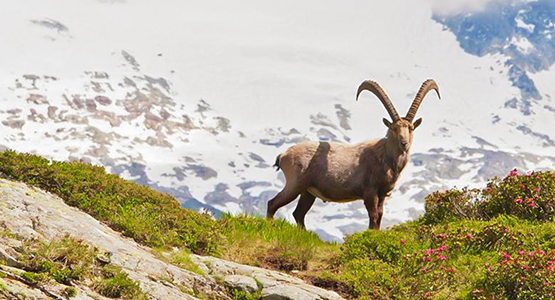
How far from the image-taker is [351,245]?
1289 centimetres

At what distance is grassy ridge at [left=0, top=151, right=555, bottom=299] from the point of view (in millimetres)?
10812

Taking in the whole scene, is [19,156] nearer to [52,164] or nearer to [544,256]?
[52,164]

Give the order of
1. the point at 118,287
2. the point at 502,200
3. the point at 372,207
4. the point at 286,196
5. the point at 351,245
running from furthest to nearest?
the point at 286,196 < the point at 372,207 < the point at 502,200 < the point at 351,245 < the point at 118,287

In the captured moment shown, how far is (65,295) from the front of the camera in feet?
24.7

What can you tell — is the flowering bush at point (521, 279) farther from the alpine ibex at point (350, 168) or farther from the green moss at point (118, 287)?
the alpine ibex at point (350, 168)

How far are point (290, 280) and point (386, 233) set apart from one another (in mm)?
3183

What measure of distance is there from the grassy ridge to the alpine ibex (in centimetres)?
444

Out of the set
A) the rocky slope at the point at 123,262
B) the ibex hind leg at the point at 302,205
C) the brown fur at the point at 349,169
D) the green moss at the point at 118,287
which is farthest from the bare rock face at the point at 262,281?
the ibex hind leg at the point at 302,205

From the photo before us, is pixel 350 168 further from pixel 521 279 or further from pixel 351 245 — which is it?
pixel 521 279

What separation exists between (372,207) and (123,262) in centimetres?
1025

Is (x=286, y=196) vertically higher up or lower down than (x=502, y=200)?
lower down

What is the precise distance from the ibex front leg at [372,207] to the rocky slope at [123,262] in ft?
24.6

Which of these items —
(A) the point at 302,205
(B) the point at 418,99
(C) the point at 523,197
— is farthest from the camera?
(A) the point at 302,205

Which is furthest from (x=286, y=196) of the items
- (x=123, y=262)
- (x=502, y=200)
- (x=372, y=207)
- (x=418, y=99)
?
(x=123, y=262)
